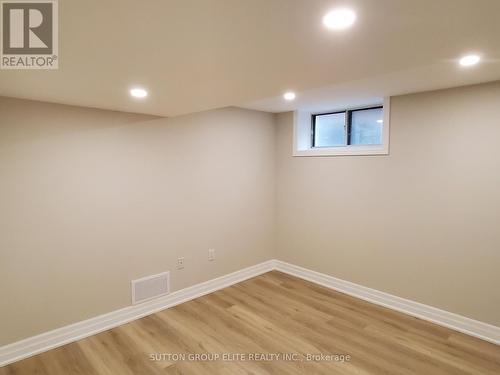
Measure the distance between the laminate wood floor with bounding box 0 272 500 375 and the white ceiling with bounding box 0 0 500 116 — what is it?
214 cm

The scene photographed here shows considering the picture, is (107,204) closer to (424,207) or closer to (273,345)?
(273,345)

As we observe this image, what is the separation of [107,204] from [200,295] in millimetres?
1583

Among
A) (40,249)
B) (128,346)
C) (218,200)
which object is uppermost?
(218,200)

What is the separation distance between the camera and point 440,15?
1085mm

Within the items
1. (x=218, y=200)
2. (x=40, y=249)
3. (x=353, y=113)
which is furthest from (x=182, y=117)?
(x=353, y=113)

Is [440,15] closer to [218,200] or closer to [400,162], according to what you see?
[400,162]

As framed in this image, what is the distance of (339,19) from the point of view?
113 centimetres

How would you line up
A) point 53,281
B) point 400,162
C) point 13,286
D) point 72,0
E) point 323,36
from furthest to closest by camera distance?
point 400,162, point 53,281, point 13,286, point 323,36, point 72,0

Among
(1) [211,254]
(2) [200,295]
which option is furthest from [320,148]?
(2) [200,295]

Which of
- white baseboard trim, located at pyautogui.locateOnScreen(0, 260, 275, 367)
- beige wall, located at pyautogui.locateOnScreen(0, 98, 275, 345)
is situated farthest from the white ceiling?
white baseboard trim, located at pyautogui.locateOnScreen(0, 260, 275, 367)

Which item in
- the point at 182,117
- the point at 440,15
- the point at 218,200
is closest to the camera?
the point at 440,15

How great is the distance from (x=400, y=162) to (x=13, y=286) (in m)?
3.79

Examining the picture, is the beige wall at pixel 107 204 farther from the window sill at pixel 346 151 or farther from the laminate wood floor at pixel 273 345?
the window sill at pixel 346 151

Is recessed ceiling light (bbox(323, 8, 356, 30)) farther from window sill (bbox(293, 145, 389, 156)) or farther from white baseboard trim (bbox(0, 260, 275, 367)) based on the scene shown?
A: white baseboard trim (bbox(0, 260, 275, 367))
